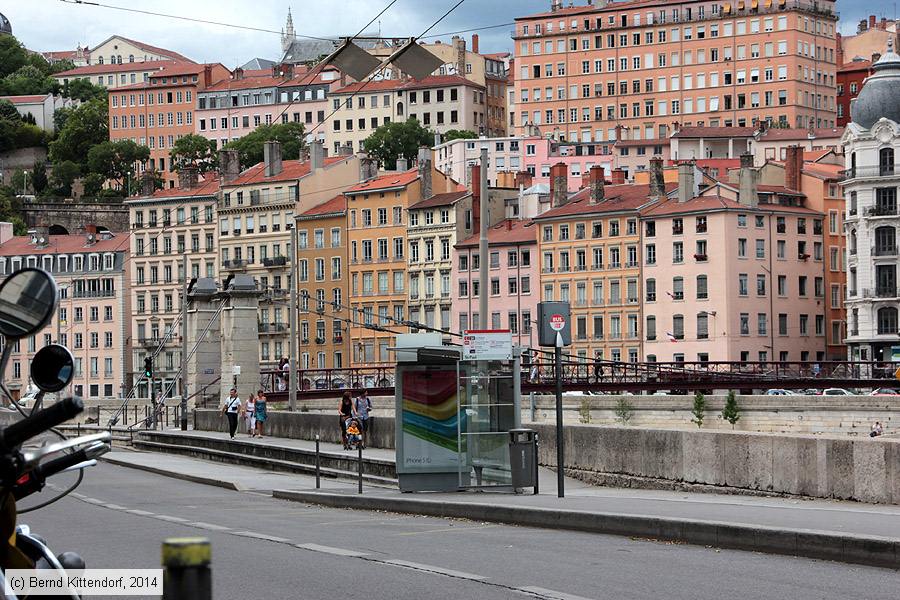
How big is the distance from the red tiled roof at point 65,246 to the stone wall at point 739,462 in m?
119

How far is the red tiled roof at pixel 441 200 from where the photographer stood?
119812 mm

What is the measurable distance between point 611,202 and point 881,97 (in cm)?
1851

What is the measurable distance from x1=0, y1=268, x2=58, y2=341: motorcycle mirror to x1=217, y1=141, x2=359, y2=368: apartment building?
120 meters

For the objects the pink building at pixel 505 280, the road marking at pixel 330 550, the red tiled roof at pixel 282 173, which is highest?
the red tiled roof at pixel 282 173

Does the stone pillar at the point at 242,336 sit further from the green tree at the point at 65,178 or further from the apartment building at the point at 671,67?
the green tree at the point at 65,178

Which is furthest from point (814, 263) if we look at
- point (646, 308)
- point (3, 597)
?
point (3, 597)

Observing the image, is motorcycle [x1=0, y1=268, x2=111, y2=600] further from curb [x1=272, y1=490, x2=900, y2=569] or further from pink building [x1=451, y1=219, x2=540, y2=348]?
pink building [x1=451, y1=219, x2=540, y2=348]

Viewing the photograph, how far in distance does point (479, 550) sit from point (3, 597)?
10894mm

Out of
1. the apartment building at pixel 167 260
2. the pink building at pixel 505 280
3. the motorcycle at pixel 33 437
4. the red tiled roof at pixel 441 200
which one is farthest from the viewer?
the apartment building at pixel 167 260

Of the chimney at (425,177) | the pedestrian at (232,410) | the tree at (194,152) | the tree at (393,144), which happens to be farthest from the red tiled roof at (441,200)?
the pedestrian at (232,410)

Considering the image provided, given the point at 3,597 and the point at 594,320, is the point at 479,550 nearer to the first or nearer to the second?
the point at 3,597

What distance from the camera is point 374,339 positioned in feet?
405

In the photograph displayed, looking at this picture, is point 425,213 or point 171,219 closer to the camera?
point 425,213

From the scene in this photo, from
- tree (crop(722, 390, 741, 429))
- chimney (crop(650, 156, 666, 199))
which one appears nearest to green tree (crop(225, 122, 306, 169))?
chimney (crop(650, 156, 666, 199))
